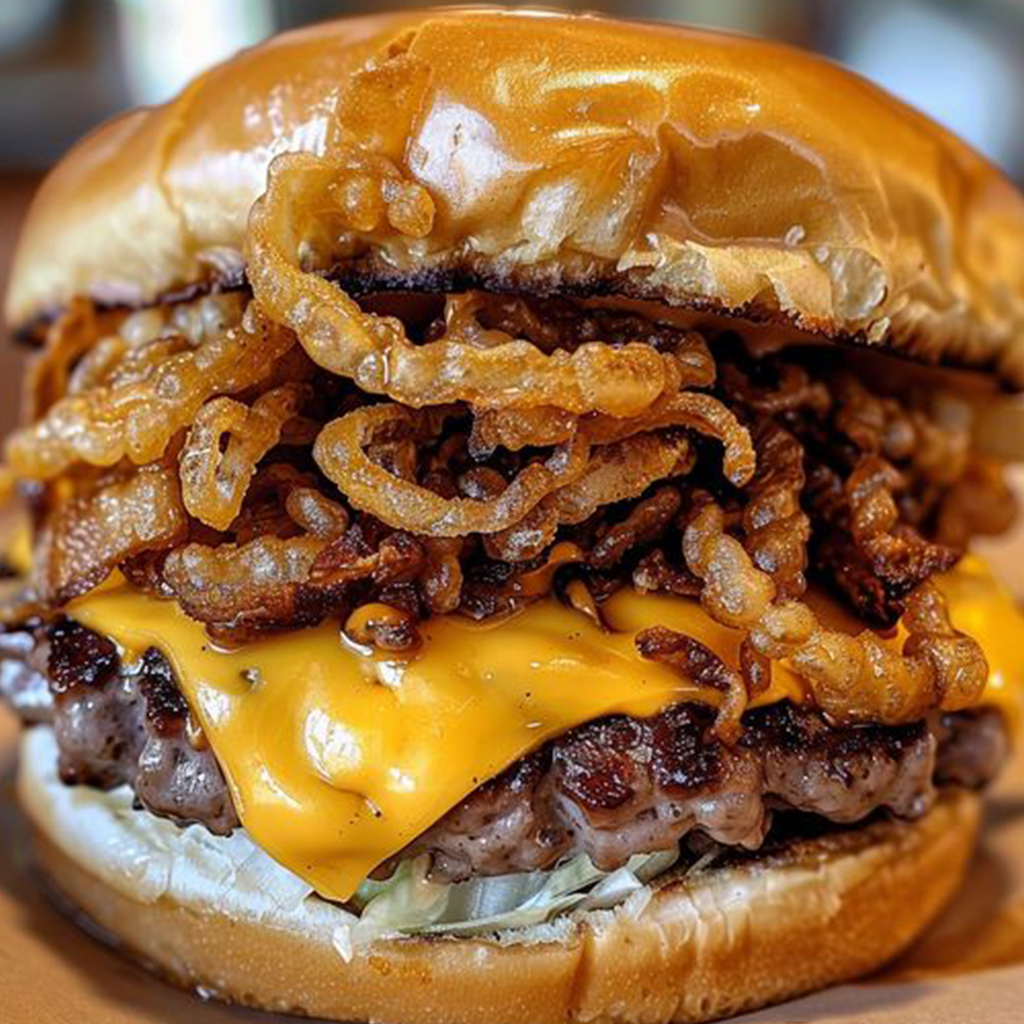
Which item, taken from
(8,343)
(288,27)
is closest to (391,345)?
(8,343)

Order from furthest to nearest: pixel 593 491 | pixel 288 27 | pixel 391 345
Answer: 1. pixel 288 27
2. pixel 593 491
3. pixel 391 345

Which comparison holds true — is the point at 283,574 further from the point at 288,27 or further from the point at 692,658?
the point at 288,27

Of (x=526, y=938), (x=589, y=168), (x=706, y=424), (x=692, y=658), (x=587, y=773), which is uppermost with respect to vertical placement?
(x=589, y=168)

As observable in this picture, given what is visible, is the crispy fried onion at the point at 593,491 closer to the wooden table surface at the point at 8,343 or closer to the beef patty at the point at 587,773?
the beef patty at the point at 587,773

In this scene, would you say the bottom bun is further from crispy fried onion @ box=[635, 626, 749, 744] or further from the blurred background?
the blurred background

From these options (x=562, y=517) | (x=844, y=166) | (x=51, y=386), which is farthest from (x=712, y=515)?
(x=51, y=386)

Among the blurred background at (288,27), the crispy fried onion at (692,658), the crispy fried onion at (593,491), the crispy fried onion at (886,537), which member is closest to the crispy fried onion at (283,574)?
the crispy fried onion at (593,491)

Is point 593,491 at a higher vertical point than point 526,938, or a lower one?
higher
